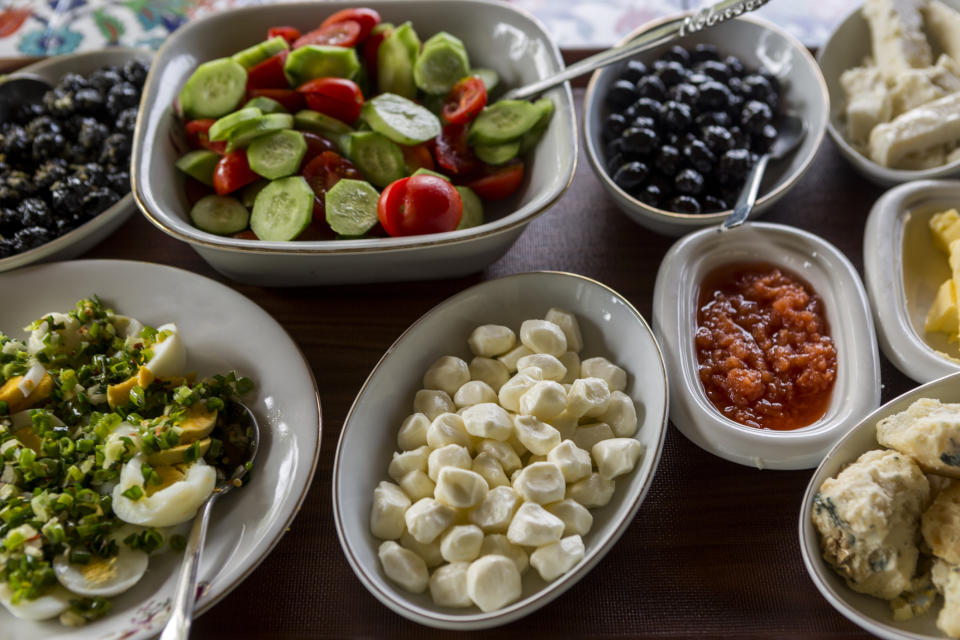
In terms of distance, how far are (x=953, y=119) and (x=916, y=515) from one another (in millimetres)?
1027

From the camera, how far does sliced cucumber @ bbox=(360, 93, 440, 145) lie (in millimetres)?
1602

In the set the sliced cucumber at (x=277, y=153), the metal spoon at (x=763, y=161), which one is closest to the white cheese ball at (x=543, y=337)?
the metal spoon at (x=763, y=161)

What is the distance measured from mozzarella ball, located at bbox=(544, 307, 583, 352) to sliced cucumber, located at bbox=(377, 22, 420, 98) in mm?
708

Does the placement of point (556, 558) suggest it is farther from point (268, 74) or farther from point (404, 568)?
point (268, 74)

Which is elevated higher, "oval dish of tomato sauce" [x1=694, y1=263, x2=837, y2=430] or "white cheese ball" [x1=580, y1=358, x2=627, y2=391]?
"white cheese ball" [x1=580, y1=358, x2=627, y2=391]

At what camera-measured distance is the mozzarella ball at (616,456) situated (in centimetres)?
125

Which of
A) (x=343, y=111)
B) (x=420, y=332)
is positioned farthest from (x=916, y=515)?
(x=343, y=111)

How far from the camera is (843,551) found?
114cm

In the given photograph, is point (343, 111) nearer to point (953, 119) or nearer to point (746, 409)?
point (746, 409)

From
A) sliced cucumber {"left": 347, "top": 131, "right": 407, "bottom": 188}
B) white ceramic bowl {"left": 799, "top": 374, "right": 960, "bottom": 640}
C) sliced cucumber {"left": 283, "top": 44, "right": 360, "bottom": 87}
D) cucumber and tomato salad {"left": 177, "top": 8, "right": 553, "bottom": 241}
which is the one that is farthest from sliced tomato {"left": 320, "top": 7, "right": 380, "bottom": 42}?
white ceramic bowl {"left": 799, "top": 374, "right": 960, "bottom": 640}

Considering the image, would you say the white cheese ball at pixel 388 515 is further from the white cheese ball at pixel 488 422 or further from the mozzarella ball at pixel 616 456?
the mozzarella ball at pixel 616 456

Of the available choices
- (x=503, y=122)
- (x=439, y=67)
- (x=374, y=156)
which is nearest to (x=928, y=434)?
(x=503, y=122)

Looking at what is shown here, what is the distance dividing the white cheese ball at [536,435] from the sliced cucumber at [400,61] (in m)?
0.93

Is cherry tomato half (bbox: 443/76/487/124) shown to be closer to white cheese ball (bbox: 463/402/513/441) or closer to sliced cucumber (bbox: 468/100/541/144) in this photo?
sliced cucumber (bbox: 468/100/541/144)
